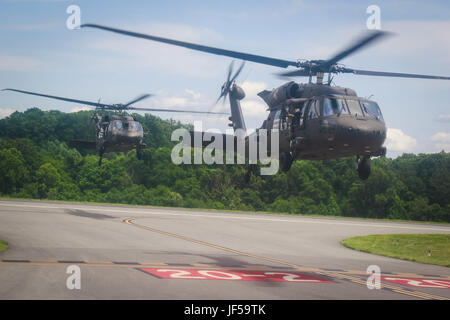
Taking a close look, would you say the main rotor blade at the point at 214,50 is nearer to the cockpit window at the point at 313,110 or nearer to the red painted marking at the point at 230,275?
the cockpit window at the point at 313,110

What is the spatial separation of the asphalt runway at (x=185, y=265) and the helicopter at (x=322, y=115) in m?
4.62

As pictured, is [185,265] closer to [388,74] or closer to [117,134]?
[388,74]

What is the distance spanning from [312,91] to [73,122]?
389 ft

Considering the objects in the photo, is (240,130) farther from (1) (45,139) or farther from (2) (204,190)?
(1) (45,139)

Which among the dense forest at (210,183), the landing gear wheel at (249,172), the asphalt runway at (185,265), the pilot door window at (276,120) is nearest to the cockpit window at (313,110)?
the pilot door window at (276,120)

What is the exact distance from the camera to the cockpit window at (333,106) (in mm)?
15758

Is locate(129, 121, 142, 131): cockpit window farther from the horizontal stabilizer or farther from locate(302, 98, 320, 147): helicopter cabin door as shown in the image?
locate(302, 98, 320, 147): helicopter cabin door

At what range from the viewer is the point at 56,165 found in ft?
346

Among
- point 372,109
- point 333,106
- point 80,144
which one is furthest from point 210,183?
point 333,106

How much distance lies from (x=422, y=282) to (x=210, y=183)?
90582mm

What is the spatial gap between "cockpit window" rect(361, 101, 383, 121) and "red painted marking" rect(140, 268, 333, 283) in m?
6.66

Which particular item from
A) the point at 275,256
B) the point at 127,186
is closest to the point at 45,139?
the point at 127,186

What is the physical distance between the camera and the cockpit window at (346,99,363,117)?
15.7 metres
